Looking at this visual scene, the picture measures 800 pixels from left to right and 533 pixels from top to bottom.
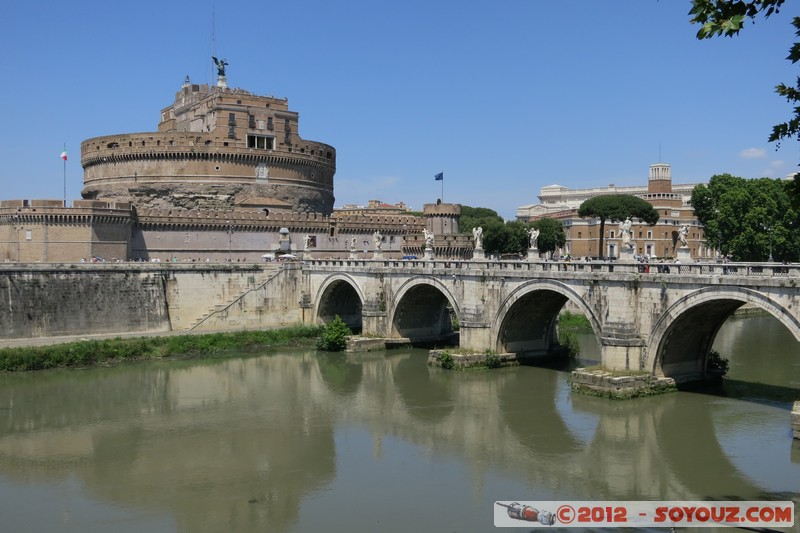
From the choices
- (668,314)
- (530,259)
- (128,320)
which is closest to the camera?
(668,314)

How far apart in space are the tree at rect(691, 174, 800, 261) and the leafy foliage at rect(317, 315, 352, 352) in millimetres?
26624

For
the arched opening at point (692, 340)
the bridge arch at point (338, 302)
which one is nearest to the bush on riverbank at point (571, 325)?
the arched opening at point (692, 340)

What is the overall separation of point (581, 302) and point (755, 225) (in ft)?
92.1

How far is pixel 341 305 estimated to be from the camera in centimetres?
4375

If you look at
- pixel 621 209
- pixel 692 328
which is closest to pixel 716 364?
pixel 692 328

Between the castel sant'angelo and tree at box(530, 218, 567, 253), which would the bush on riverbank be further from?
tree at box(530, 218, 567, 253)

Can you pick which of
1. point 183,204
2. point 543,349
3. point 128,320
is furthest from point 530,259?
point 183,204

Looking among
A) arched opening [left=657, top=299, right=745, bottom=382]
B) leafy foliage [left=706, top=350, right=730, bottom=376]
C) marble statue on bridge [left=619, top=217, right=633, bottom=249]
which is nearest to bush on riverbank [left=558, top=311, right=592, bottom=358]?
leafy foliage [left=706, top=350, right=730, bottom=376]

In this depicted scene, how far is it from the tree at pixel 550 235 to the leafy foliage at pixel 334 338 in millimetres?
32692

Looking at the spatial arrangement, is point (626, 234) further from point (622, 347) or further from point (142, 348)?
point (142, 348)

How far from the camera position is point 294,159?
195 feet

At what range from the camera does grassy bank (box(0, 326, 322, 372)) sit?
32.2 meters

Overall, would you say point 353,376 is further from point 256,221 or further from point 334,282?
point 256,221

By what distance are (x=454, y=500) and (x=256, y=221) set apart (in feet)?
121
